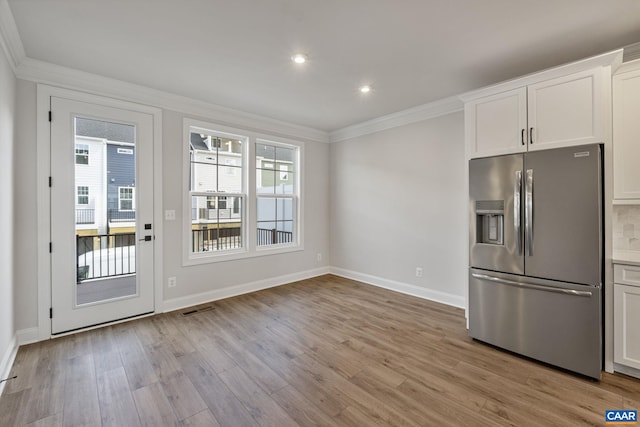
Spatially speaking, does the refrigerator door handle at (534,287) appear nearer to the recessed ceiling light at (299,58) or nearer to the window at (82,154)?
the recessed ceiling light at (299,58)

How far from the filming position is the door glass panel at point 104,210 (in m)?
3.04

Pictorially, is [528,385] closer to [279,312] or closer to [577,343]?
[577,343]

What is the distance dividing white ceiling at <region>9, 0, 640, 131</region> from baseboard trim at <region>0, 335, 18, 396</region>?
262 cm

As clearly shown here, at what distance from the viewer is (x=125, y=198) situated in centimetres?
329

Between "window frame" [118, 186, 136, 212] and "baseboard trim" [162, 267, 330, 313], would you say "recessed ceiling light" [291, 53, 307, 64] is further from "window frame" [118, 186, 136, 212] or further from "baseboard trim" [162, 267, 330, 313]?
"baseboard trim" [162, 267, 330, 313]

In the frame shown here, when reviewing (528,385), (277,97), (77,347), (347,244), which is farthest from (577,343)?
(77,347)

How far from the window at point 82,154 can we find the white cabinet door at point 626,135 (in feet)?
16.8

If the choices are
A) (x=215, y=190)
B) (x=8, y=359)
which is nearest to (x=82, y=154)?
(x=215, y=190)

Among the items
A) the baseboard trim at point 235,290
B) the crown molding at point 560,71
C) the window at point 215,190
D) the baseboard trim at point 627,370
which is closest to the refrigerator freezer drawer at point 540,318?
the baseboard trim at point 627,370

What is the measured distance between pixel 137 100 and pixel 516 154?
4139 millimetres

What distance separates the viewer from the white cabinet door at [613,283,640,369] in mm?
2170

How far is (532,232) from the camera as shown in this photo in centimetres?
245

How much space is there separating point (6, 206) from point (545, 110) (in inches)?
185

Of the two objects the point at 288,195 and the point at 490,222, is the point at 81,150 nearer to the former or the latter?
the point at 288,195
